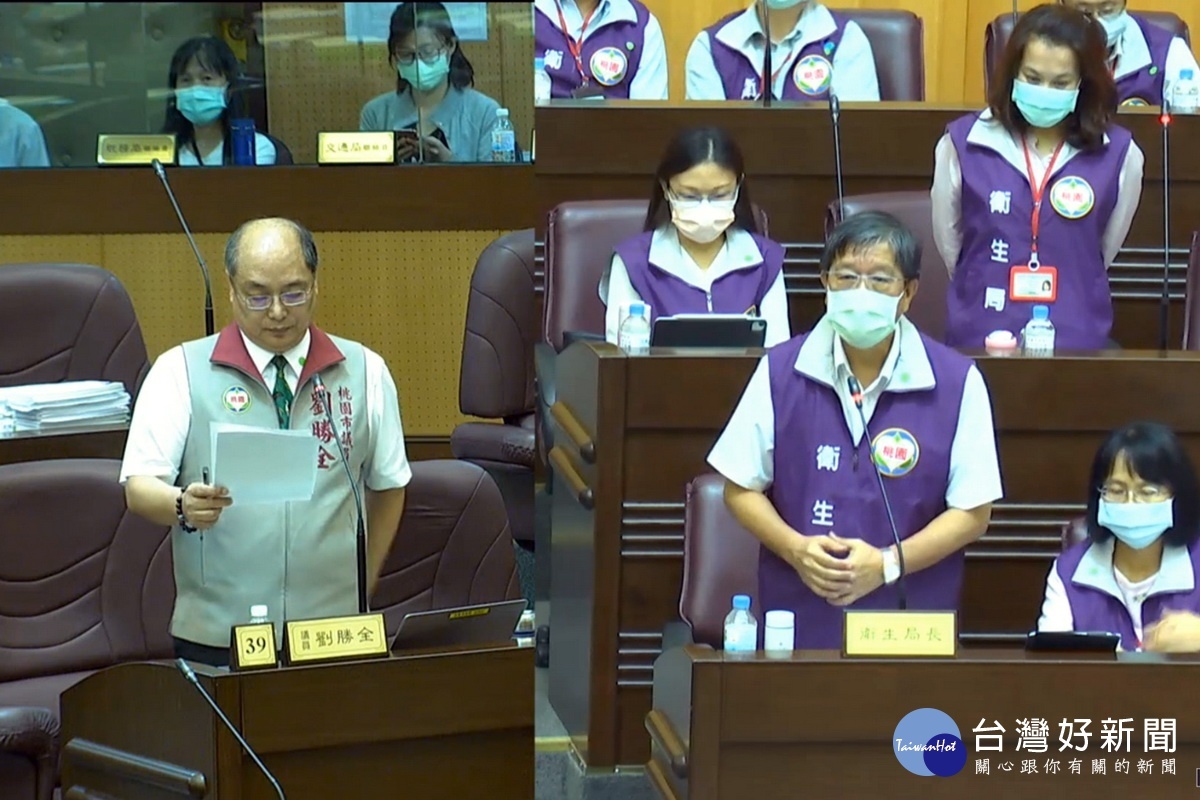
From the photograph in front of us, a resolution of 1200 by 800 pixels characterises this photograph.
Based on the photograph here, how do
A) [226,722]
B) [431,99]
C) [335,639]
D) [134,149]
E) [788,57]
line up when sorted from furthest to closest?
[431,99], [134,149], [788,57], [335,639], [226,722]

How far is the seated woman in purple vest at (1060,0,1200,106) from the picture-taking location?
4273 mm

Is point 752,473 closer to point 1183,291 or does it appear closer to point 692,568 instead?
point 692,568

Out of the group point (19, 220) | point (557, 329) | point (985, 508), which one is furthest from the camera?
point (19, 220)

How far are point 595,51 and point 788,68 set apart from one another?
0.47 m

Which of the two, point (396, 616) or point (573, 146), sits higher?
point (573, 146)

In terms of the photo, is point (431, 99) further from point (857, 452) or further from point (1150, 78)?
point (857, 452)

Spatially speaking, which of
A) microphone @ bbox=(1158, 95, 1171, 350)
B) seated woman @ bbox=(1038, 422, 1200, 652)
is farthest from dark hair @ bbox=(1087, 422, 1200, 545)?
microphone @ bbox=(1158, 95, 1171, 350)

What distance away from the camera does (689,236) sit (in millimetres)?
3340

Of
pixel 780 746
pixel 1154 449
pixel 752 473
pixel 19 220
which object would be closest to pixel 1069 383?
pixel 1154 449

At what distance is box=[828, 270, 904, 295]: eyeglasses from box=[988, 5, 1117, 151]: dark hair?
35.7 inches

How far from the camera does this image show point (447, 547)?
3.23m

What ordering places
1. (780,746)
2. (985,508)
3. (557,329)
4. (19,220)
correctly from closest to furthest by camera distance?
(780,746)
(985,508)
(557,329)
(19,220)

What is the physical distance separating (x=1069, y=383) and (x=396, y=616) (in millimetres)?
1250

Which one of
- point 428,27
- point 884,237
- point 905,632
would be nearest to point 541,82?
point 428,27
